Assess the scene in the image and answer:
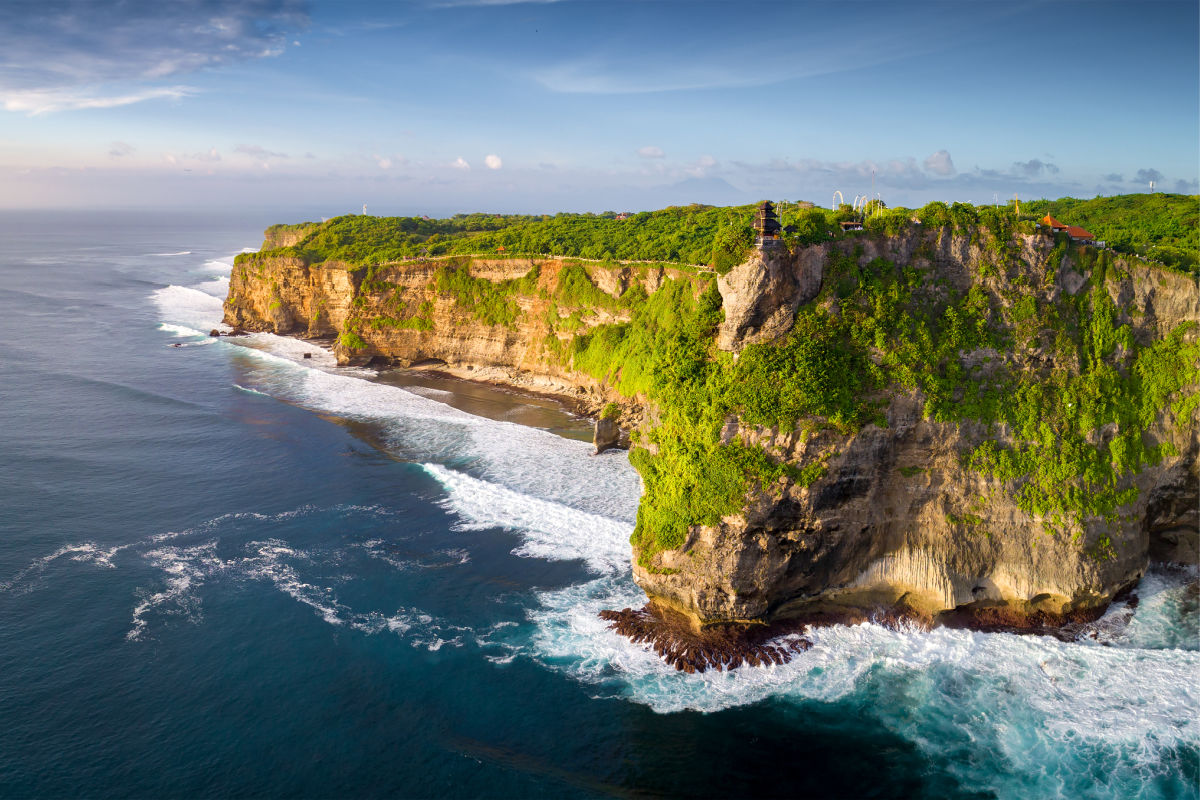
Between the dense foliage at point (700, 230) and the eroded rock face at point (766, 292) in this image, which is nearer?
the eroded rock face at point (766, 292)

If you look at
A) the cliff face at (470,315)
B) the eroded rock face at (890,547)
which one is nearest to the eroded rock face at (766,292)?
the eroded rock face at (890,547)

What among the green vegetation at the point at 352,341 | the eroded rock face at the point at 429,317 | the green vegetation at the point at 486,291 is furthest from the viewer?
the green vegetation at the point at 352,341

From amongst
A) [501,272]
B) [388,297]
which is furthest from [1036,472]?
[388,297]

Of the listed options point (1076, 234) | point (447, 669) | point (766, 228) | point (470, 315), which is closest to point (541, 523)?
point (447, 669)

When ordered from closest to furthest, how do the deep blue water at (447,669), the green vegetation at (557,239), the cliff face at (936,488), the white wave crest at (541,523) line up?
the deep blue water at (447,669) < the cliff face at (936,488) < the white wave crest at (541,523) < the green vegetation at (557,239)

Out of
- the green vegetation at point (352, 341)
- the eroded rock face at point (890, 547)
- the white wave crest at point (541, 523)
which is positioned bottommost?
the white wave crest at point (541, 523)

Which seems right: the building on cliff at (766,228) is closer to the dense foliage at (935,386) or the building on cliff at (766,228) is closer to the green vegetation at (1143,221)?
the dense foliage at (935,386)

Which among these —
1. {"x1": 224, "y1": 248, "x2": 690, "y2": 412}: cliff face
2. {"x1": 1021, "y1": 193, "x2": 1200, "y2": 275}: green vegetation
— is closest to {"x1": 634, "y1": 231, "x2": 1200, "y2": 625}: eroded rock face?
{"x1": 1021, "y1": 193, "x2": 1200, "y2": 275}: green vegetation
